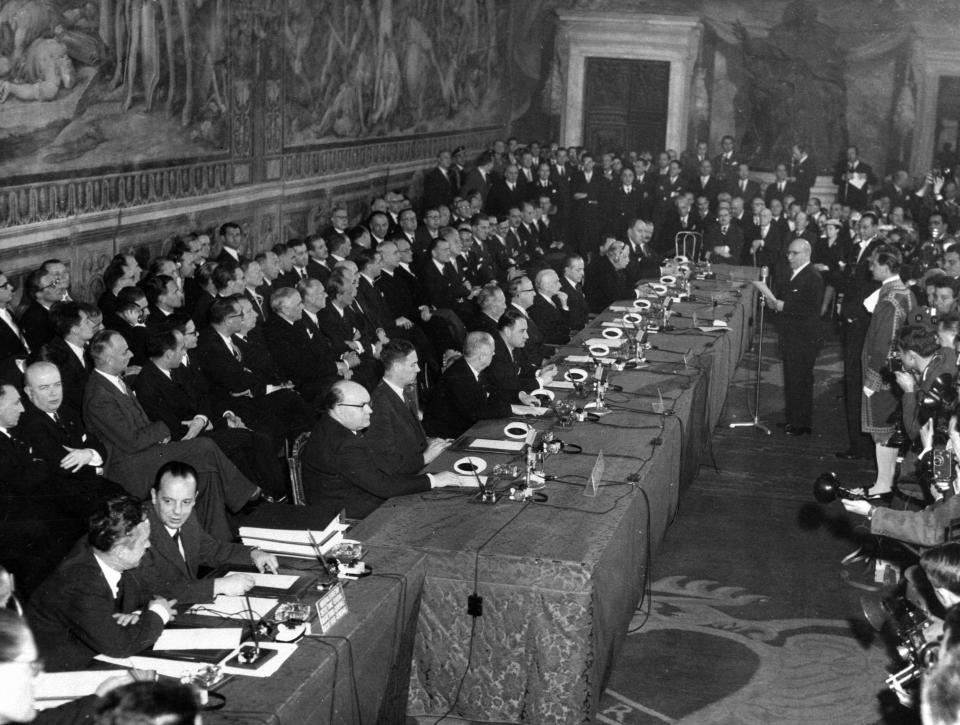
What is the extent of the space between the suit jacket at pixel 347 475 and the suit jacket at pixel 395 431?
30 centimetres

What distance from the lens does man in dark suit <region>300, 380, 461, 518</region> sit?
580cm

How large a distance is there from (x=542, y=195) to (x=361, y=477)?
12588 mm

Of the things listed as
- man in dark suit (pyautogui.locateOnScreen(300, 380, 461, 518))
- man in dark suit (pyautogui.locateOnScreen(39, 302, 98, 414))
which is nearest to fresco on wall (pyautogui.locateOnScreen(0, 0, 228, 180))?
man in dark suit (pyautogui.locateOnScreen(39, 302, 98, 414))

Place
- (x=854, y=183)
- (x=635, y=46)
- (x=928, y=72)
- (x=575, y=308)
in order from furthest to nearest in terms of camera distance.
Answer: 1. (x=635, y=46)
2. (x=928, y=72)
3. (x=854, y=183)
4. (x=575, y=308)

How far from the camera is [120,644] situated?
3994 millimetres

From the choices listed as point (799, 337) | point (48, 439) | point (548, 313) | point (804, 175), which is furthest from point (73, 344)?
point (804, 175)

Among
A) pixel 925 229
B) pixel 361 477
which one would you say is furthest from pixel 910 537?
pixel 925 229

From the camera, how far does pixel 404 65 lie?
16.4 meters

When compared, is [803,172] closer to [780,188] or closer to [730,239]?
[780,188]

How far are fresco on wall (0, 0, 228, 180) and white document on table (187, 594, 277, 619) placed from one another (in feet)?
16.4

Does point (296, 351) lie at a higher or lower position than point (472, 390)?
lower

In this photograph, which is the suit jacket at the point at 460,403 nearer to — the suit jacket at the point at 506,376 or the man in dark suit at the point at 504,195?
the suit jacket at the point at 506,376

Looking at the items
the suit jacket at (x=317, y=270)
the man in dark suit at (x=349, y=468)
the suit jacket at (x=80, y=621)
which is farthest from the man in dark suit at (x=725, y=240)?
the suit jacket at (x=80, y=621)

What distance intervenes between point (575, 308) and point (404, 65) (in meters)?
6.30
